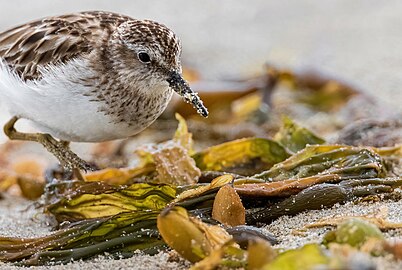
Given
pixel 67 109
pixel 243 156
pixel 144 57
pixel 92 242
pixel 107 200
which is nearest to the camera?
pixel 92 242

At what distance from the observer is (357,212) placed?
338 centimetres

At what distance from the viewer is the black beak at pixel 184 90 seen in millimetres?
4156

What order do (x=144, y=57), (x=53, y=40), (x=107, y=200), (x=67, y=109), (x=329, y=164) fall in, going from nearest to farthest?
(x=107, y=200), (x=329, y=164), (x=67, y=109), (x=144, y=57), (x=53, y=40)

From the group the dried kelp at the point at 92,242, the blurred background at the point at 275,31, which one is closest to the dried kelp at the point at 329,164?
the dried kelp at the point at 92,242

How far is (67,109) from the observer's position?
4195 millimetres

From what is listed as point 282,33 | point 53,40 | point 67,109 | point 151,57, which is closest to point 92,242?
point 67,109

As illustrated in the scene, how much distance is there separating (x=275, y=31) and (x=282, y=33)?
5.4 inches

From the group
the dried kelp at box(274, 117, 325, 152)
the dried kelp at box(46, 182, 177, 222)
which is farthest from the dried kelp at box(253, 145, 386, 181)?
the dried kelp at box(46, 182, 177, 222)

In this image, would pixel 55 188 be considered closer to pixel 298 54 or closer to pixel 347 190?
pixel 347 190

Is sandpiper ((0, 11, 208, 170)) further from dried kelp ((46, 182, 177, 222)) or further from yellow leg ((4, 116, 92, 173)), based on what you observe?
dried kelp ((46, 182, 177, 222))

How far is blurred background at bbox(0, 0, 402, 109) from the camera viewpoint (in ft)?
25.8

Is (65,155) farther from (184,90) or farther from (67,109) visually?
(184,90)

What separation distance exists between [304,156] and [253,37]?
209 inches

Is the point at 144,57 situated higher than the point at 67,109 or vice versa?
the point at 144,57
